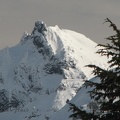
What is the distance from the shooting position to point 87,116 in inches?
877

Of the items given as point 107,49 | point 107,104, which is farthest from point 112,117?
point 107,49

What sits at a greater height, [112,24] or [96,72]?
[112,24]

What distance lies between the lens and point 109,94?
74.3ft

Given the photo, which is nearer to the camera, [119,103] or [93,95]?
[119,103]

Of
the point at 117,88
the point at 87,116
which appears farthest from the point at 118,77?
the point at 87,116

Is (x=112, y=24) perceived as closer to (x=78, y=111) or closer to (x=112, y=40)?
(x=112, y=40)

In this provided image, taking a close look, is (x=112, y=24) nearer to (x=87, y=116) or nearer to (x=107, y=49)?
(x=107, y=49)

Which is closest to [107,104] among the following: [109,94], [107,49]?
[109,94]

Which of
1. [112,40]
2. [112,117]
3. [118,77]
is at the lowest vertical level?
[112,117]

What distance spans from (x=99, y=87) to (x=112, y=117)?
4.70 ft

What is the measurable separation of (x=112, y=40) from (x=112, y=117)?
9.91ft

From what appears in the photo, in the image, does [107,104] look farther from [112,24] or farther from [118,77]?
[112,24]

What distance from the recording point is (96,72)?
22.7m

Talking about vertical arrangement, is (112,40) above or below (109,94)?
above
